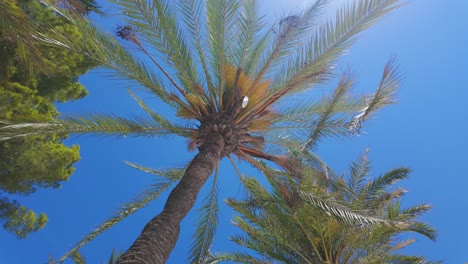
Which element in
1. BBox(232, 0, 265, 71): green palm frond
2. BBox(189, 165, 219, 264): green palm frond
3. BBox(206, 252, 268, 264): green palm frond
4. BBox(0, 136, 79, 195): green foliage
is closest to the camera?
BBox(232, 0, 265, 71): green palm frond

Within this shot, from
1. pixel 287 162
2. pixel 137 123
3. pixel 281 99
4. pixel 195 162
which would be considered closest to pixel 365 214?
pixel 287 162

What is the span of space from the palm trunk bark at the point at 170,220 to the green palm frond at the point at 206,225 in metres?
1.87

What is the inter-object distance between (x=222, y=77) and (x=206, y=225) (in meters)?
3.37

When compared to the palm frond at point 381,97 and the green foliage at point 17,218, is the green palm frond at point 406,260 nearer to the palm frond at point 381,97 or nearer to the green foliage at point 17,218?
the palm frond at point 381,97

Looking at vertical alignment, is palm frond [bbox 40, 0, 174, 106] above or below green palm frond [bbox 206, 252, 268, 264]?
above

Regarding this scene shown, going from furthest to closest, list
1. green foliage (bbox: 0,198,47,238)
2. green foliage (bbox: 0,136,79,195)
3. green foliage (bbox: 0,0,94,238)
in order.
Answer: green foliage (bbox: 0,198,47,238) < green foliage (bbox: 0,136,79,195) < green foliage (bbox: 0,0,94,238)

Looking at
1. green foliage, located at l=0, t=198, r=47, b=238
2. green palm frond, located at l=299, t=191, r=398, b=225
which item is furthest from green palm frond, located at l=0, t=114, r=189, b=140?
green foliage, located at l=0, t=198, r=47, b=238

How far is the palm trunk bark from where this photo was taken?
15.0 feet

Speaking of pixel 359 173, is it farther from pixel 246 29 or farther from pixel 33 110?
pixel 33 110

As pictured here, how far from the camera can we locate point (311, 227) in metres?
8.65

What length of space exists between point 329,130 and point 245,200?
104 inches

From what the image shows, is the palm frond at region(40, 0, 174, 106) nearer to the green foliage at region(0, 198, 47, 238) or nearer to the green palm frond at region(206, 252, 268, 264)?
the green palm frond at region(206, 252, 268, 264)

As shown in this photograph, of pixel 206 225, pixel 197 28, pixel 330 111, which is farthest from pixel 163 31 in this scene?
pixel 206 225

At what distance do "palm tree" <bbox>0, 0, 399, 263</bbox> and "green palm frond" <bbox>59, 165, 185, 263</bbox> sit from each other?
0.03 m
